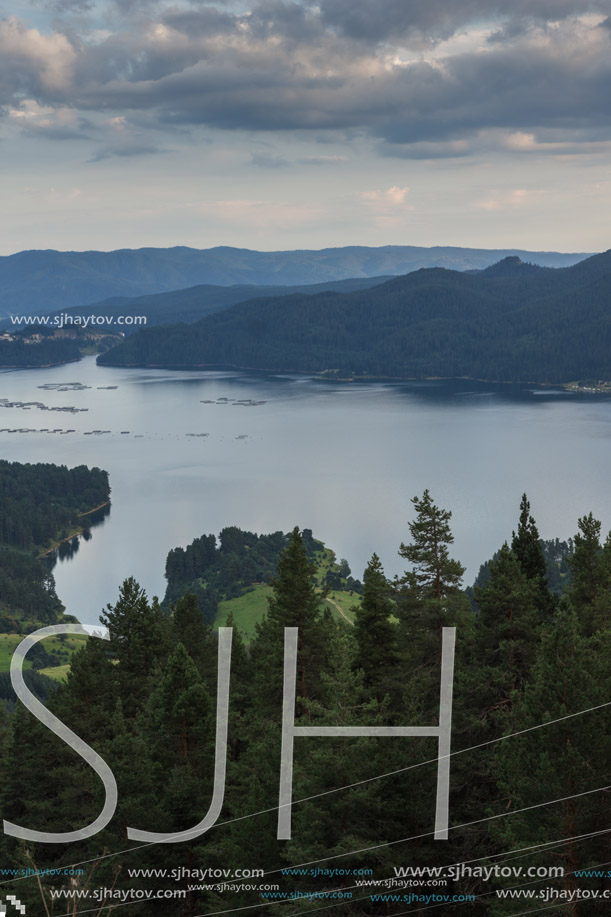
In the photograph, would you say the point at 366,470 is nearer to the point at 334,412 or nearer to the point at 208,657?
the point at 334,412

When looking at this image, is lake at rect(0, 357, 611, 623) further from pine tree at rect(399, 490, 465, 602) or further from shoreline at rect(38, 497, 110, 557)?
pine tree at rect(399, 490, 465, 602)

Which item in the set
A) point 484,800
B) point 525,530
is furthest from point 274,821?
point 525,530

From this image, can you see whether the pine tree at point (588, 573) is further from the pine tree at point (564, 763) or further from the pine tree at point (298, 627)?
the pine tree at point (564, 763)

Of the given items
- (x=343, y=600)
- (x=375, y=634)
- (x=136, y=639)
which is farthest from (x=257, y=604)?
(x=375, y=634)

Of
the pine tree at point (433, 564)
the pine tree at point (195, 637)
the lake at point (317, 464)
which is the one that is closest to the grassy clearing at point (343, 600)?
the lake at point (317, 464)

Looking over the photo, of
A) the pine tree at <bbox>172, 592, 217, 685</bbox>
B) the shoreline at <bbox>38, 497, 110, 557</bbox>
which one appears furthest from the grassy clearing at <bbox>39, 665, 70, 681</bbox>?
the shoreline at <bbox>38, 497, 110, 557</bbox>

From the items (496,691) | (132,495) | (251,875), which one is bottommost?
(132,495)
